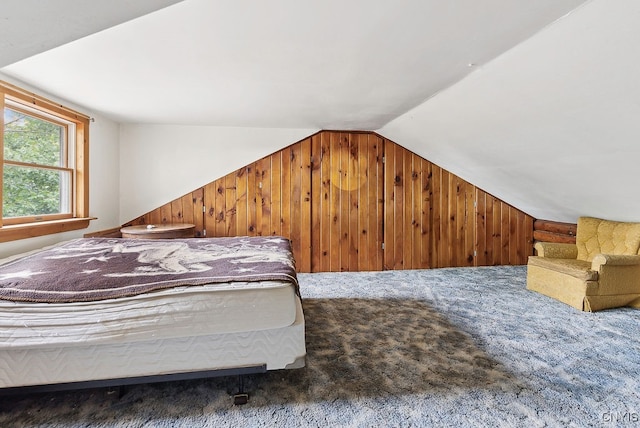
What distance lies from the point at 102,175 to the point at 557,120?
14.5 feet

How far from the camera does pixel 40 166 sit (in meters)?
2.57

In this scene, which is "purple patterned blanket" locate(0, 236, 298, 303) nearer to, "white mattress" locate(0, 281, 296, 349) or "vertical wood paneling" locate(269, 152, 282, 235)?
"white mattress" locate(0, 281, 296, 349)

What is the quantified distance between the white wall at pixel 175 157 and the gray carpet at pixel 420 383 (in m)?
2.33

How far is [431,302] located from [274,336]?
2015mm

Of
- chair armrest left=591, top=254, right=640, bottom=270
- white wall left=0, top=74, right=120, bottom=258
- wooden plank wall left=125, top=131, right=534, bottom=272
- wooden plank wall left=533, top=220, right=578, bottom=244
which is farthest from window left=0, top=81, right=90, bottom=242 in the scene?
wooden plank wall left=533, top=220, right=578, bottom=244

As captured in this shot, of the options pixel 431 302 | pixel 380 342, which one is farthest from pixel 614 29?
pixel 431 302

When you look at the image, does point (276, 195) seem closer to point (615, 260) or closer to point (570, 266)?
point (570, 266)

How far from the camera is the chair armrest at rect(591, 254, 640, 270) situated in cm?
274

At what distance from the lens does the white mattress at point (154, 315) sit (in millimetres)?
Answer: 1358

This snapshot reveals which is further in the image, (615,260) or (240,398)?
(615,260)

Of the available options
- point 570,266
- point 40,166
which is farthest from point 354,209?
point 40,166

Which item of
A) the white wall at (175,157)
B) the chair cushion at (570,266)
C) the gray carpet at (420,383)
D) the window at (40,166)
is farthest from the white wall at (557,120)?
the window at (40,166)

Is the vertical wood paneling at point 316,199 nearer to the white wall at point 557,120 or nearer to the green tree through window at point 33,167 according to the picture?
the white wall at point 557,120

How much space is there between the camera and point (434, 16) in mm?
1442
